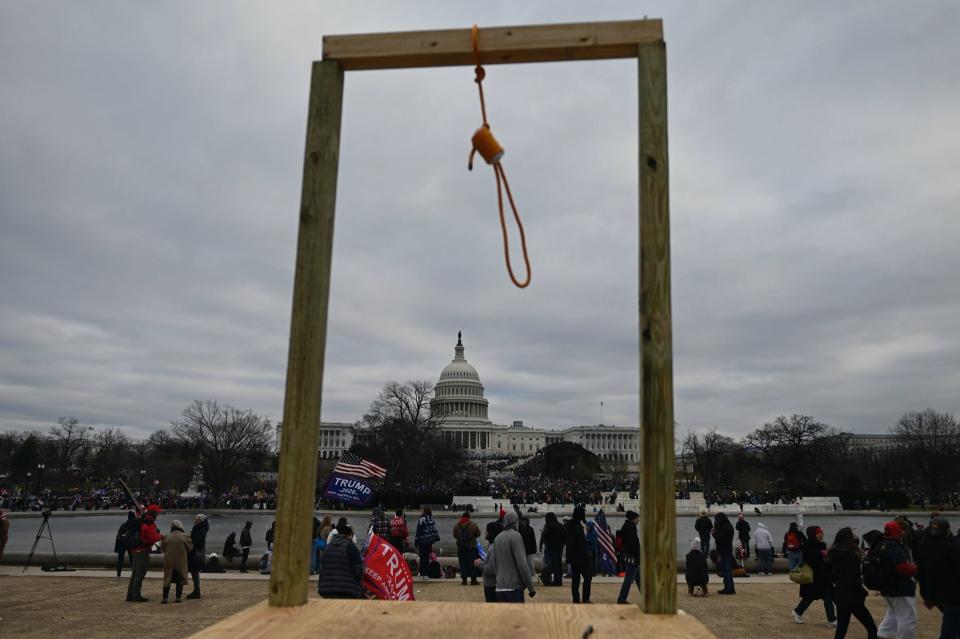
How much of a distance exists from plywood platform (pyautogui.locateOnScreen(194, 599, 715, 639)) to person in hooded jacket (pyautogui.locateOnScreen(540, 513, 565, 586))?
11.9m

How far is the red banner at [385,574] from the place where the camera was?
8.44 m

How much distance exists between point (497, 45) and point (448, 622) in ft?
9.06

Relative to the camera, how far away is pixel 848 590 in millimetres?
9695

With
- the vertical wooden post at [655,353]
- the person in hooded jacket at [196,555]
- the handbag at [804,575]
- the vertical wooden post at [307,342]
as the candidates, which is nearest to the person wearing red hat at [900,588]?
the handbag at [804,575]

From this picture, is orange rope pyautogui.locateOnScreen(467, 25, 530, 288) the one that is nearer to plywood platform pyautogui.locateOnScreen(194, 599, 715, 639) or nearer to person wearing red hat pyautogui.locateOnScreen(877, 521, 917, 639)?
plywood platform pyautogui.locateOnScreen(194, 599, 715, 639)

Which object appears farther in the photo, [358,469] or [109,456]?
[109,456]

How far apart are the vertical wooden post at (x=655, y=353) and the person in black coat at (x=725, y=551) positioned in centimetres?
1437

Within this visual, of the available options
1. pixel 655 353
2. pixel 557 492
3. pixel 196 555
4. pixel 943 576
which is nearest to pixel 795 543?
pixel 943 576

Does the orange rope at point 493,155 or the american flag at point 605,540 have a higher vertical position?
the orange rope at point 493,155

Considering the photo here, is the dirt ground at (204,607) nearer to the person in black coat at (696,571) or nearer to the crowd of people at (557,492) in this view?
the person in black coat at (696,571)

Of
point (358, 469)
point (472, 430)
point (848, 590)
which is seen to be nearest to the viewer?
point (848, 590)

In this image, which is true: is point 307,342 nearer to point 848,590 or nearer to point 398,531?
point 848,590

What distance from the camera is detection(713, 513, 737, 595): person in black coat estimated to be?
15.8 metres

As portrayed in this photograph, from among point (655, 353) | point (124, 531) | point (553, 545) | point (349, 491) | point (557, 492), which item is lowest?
point (557, 492)
